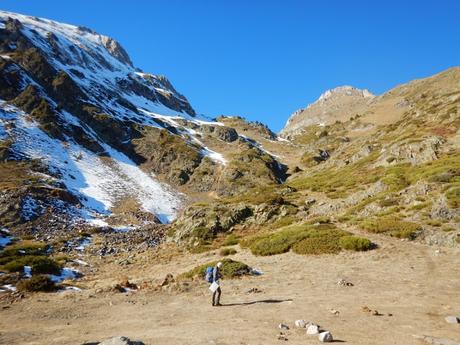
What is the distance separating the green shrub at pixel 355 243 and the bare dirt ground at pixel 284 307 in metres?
0.66

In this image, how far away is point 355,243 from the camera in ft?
88.3

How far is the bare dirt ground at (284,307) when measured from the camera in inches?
529

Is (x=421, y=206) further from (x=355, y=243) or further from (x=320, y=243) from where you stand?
(x=320, y=243)

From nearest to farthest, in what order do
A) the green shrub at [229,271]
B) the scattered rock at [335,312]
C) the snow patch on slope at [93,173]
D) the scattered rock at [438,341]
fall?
1. the scattered rock at [438,341]
2. the scattered rock at [335,312]
3. the green shrub at [229,271]
4. the snow patch on slope at [93,173]

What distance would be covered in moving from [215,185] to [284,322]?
9503cm

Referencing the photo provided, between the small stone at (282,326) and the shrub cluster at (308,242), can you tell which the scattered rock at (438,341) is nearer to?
the small stone at (282,326)

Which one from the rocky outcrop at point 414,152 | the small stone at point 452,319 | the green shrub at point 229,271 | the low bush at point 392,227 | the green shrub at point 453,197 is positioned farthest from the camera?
the rocky outcrop at point 414,152

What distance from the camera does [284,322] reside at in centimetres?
1469

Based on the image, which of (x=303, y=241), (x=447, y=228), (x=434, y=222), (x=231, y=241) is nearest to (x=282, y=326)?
(x=303, y=241)

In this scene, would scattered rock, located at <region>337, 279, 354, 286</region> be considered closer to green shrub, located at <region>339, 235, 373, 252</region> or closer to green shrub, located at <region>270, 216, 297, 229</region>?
green shrub, located at <region>339, 235, 373, 252</region>

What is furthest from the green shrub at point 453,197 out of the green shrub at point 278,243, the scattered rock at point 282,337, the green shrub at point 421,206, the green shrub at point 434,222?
the scattered rock at point 282,337

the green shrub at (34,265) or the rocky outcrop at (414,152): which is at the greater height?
the rocky outcrop at (414,152)

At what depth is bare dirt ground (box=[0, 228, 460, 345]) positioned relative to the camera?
1344 cm

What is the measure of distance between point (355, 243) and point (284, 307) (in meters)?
11.8
